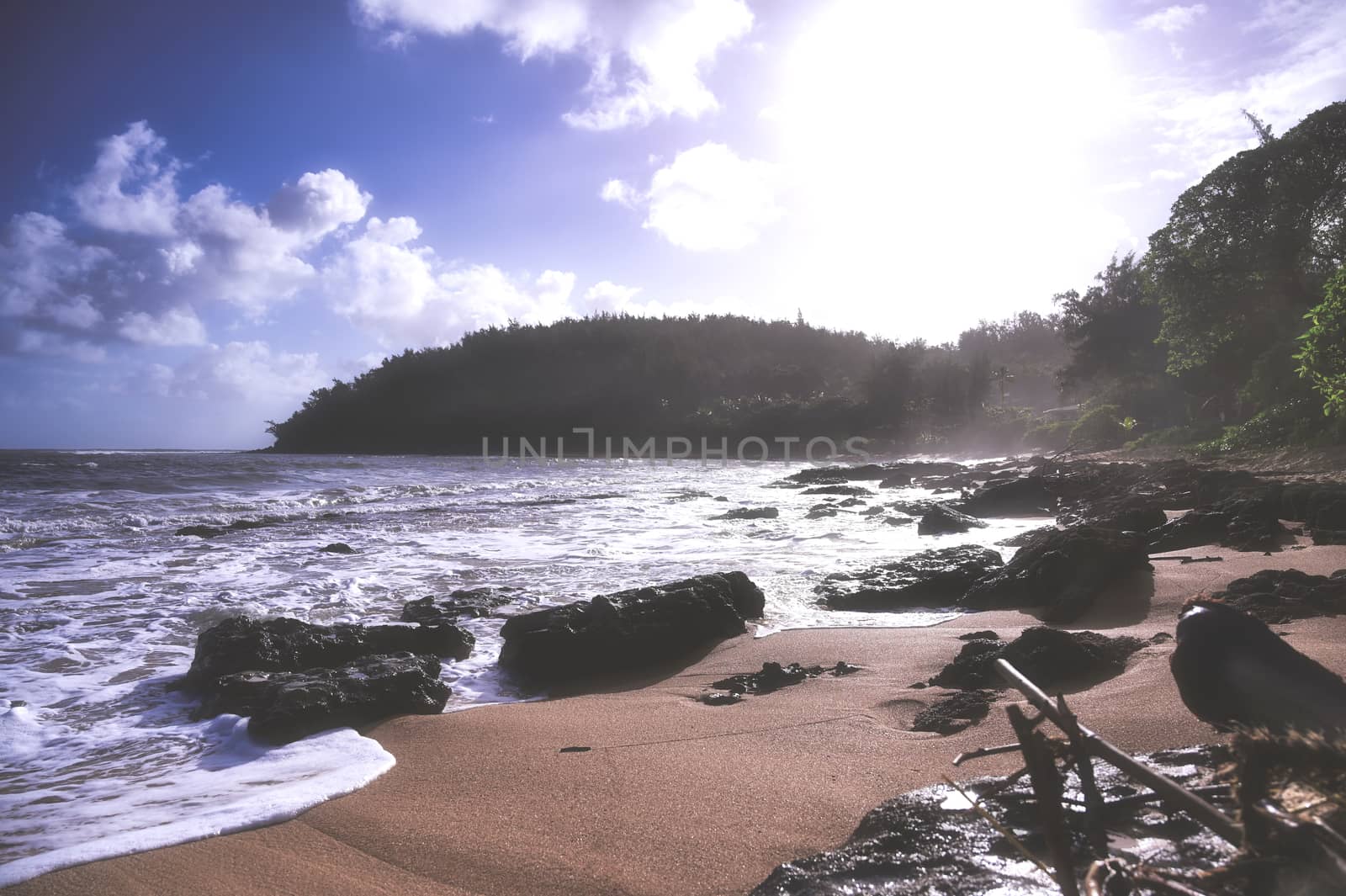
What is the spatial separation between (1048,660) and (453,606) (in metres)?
4.39

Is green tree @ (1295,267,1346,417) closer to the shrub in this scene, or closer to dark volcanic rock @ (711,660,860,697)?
dark volcanic rock @ (711,660,860,697)

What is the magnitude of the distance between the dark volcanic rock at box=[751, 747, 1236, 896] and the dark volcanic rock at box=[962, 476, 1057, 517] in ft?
35.2

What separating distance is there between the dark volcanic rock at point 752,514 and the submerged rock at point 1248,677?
10.1m

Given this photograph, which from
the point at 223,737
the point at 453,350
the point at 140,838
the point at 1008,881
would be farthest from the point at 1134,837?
the point at 453,350

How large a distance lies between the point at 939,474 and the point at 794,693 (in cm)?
1879

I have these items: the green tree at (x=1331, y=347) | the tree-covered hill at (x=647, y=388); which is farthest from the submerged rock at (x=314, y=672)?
the tree-covered hill at (x=647, y=388)

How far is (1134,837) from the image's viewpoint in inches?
55.1

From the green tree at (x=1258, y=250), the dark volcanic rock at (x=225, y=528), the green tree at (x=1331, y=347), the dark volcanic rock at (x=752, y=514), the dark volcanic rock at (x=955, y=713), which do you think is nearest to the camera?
the dark volcanic rock at (x=955, y=713)

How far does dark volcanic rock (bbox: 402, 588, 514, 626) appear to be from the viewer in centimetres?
555

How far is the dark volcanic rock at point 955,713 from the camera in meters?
2.88

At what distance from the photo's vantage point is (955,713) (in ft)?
9.86

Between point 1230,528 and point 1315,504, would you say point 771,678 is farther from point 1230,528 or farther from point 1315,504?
point 1315,504

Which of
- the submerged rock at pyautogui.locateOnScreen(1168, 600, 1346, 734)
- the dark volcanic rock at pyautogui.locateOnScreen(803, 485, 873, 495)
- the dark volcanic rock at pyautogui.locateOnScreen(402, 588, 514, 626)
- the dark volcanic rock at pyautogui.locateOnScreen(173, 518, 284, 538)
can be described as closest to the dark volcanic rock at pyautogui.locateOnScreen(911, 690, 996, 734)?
the submerged rock at pyautogui.locateOnScreen(1168, 600, 1346, 734)

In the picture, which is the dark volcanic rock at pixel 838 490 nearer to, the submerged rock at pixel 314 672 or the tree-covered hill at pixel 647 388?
the submerged rock at pixel 314 672
